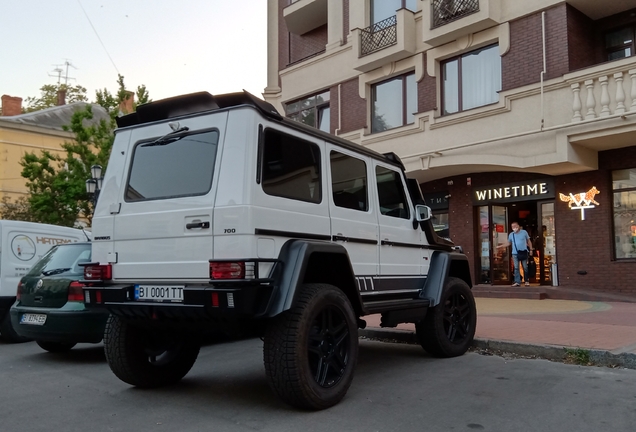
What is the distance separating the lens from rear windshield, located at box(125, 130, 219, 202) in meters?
4.81

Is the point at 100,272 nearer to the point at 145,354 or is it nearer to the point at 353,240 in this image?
the point at 145,354

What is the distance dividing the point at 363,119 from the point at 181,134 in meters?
13.4

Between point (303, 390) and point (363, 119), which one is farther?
point (363, 119)

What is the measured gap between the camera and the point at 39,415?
4871 millimetres

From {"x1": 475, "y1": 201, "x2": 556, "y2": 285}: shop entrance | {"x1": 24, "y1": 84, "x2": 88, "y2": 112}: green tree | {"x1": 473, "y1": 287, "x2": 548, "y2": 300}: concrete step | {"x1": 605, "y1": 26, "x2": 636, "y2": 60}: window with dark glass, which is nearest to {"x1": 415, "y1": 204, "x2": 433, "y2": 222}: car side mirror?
{"x1": 473, "y1": 287, "x2": 548, "y2": 300}: concrete step

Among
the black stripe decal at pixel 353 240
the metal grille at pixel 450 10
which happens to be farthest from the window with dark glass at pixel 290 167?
the metal grille at pixel 450 10

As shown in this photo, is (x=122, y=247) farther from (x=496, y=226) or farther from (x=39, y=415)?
(x=496, y=226)

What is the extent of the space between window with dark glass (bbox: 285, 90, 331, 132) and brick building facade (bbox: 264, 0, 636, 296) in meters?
0.59

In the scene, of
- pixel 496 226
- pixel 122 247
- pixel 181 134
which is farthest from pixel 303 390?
pixel 496 226

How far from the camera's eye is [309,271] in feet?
16.9

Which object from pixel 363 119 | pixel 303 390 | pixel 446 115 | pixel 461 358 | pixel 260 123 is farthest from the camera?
pixel 363 119

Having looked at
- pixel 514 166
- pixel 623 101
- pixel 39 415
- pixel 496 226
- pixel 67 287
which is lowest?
pixel 39 415

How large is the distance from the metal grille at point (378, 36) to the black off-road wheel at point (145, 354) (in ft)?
42.2

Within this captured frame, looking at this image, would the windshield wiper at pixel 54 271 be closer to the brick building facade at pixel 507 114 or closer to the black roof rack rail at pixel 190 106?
the black roof rack rail at pixel 190 106
